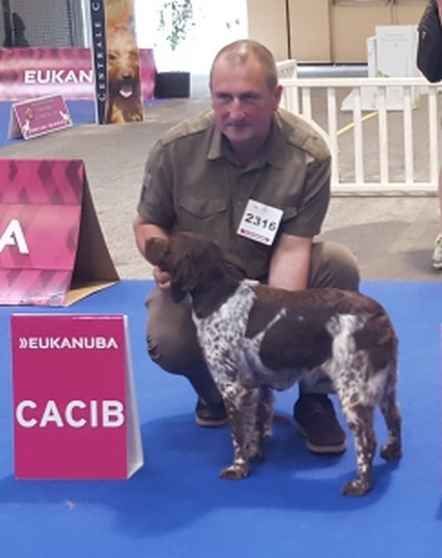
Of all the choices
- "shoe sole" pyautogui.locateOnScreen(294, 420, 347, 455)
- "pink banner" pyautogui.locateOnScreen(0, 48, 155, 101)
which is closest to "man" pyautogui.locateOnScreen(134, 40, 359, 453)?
"shoe sole" pyautogui.locateOnScreen(294, 420, 347, 455)

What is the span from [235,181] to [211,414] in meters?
0.58

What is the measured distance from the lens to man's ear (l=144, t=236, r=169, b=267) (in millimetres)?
2393

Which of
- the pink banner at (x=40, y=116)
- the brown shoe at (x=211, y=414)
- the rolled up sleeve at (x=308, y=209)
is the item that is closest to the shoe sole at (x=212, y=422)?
A: the brown shoe at (x=211, y=414)

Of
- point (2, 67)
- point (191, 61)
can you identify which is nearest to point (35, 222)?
point (2, 67)

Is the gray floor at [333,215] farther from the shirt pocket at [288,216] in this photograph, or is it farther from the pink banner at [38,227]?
the shirt pocket at [288,216]

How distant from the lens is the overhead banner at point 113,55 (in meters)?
8.88

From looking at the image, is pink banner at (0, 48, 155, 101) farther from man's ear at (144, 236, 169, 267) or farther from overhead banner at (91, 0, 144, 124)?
man's ear at (144, 236, 169, 267)

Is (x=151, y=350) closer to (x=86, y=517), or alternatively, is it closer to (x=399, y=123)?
(x=86, y=517)

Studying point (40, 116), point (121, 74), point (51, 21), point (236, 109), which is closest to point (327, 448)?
point (236, 109)

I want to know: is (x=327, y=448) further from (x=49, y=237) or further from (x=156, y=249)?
(x=49, y=237)

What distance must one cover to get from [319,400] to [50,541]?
2.44ft

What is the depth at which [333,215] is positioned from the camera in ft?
17.3

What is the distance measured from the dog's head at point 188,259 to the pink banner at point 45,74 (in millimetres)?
7694

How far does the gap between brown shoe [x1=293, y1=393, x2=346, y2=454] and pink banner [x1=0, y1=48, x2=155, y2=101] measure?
24.8 ft
